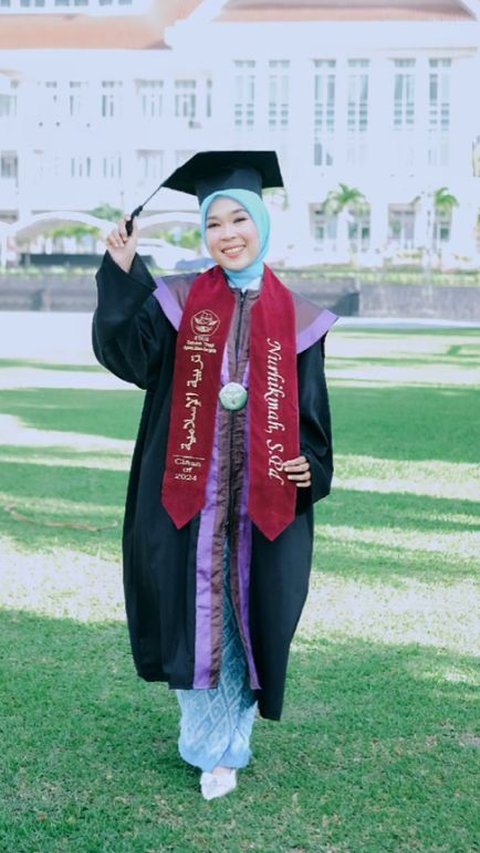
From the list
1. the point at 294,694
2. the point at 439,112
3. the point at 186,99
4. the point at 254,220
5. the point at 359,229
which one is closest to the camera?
the point at 254,220

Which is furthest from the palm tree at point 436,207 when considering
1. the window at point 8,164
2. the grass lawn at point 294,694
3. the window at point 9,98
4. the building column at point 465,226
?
the grass lawn at point 294,694

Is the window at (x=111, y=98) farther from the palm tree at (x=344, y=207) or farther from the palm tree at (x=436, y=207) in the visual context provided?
the palm tree at (x=436, y=207)

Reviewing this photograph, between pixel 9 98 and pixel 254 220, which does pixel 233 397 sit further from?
pixel 9 98

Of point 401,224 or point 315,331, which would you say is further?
point 401,224

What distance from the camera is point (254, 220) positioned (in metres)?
3.61

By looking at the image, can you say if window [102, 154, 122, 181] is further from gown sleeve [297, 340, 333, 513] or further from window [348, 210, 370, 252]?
gown sleeve [297, 340, 333, 513]

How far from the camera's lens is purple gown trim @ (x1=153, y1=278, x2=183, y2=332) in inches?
144

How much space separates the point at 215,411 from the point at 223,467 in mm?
142

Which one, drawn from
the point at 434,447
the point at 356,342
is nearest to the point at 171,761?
the point at 434,447

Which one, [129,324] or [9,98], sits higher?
[9,98]

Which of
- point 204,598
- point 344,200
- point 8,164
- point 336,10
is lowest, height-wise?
point 204,598

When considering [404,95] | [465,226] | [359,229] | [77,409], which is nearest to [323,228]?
[359,229]

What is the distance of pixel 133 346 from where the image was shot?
3600mm

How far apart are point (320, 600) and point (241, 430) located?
220 centimetres
